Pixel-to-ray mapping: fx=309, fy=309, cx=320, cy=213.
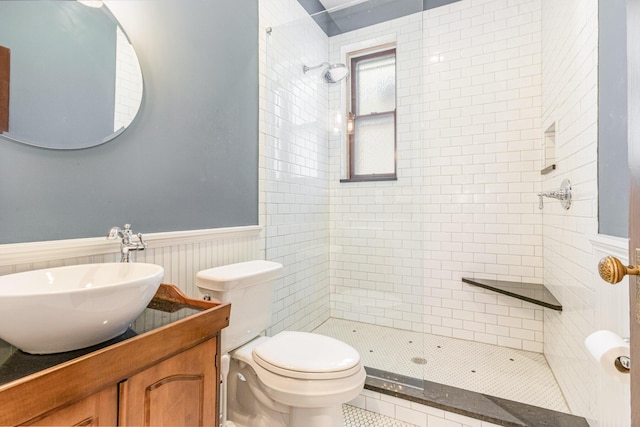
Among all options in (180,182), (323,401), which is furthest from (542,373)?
(180,182)

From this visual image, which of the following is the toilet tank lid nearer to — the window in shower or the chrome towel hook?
the window in shower

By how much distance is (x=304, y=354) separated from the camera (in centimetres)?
137

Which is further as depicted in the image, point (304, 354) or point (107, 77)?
point (304, 354)

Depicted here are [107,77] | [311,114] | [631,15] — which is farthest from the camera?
[311,114]

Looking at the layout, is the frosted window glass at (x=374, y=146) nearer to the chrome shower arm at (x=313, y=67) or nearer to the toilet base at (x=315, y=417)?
the chrome shower arm at (x=313, y=67)

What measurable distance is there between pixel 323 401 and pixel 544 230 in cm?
199

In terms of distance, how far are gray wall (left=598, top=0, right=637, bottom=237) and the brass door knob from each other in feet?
2.40

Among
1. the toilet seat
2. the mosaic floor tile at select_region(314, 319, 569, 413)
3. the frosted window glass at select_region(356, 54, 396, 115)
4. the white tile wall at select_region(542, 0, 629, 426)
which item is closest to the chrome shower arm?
the frosted window glass at select_region(356, 54, 396, 115)

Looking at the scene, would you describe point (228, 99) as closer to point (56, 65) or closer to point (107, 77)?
point (107, 77)

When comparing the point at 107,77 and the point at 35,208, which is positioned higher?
the point at 107,77

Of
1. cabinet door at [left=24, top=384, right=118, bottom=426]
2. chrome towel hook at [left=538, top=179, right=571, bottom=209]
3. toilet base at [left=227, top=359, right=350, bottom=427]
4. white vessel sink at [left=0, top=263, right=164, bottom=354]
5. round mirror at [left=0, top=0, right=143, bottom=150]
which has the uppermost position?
round mirror at [left=0, top=0, right=143, bottom=150]

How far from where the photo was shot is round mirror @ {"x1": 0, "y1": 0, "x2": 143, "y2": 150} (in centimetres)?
95

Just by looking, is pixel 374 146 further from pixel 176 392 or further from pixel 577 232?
pixel 176 392

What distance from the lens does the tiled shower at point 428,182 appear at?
7.38 ft
